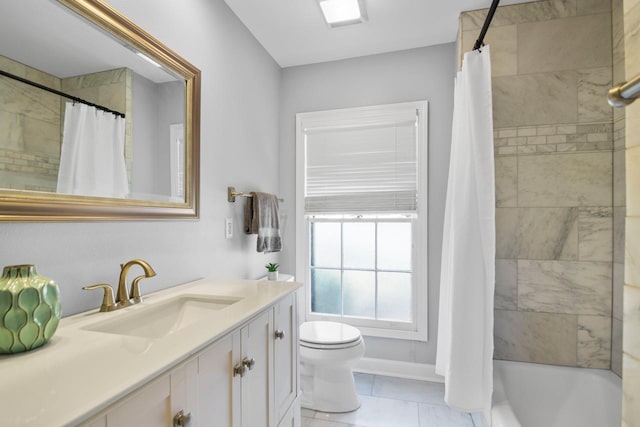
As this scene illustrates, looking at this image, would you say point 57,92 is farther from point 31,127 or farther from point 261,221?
point 261,221

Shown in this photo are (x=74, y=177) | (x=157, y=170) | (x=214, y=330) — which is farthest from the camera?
(x=157, y=170)

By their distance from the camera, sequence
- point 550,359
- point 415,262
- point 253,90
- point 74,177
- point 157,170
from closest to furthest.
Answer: point 74,177 → point 157,170 → point 550,359 → point 253,90 → point 415,262

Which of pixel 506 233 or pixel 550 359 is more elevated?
pixel 506 233

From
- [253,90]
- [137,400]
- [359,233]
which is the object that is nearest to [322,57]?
[253,90]

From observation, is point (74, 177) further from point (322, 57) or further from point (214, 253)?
point (322, 57)

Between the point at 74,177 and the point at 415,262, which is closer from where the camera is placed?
the point at 74,177

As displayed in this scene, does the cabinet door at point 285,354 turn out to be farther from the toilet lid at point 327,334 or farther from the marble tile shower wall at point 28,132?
the marble tile shower wall at point 28,132

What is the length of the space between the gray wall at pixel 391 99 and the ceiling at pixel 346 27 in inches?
3.9

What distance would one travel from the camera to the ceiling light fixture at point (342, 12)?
1.89 meters

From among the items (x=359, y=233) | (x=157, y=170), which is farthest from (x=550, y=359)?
(x=157, y=170)

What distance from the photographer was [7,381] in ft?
1.93

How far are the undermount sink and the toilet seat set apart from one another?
2.89 feet

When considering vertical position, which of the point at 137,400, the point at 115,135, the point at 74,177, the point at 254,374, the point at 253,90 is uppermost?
the point at 253,90

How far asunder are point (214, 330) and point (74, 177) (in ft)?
2.18
